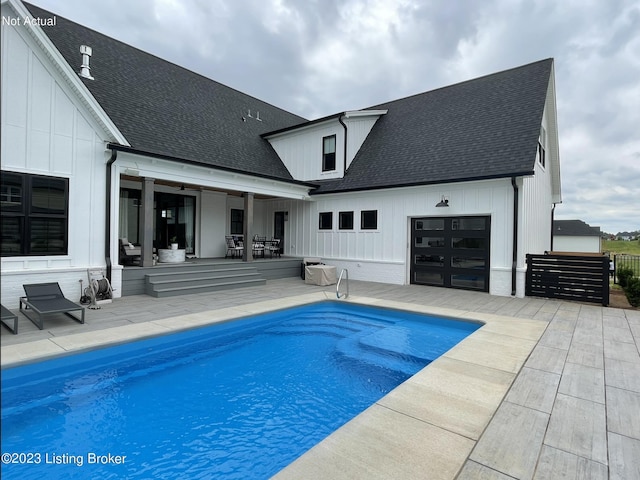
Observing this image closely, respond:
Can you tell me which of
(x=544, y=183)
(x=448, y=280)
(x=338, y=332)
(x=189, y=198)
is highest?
(x=544, y=183)

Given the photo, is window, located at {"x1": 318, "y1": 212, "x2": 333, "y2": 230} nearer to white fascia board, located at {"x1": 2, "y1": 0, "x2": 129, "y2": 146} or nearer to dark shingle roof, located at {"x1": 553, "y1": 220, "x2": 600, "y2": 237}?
white fascia board, located at {"x1": 2, "y1": 0, "x2": 129, "y2": 146}

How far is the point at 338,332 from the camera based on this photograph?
23.4ft

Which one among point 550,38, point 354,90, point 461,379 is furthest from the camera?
point 354,90

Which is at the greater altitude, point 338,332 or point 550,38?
point 550,38

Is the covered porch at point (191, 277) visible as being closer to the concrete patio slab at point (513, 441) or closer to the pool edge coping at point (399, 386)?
the pool edge coping at point (399, 386)

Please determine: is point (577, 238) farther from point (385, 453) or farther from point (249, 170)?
point (385, 453)

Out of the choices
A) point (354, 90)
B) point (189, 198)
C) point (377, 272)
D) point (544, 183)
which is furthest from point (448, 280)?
point (354, 90)

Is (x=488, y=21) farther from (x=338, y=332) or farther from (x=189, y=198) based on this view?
(x=189, y=198)

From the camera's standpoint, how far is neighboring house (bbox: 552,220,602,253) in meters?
39.8

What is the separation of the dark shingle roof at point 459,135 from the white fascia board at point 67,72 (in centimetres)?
783

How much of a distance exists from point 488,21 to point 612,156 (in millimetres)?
22065

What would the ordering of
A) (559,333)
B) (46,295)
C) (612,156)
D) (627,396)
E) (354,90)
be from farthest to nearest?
(612,156)
(354,90)
(46,295)
(559,333)
(627,396)

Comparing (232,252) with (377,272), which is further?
(232,252)

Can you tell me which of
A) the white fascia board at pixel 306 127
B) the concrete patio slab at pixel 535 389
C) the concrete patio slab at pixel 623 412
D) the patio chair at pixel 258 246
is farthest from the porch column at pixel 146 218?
the concrete patio slab at pixel 623 412
